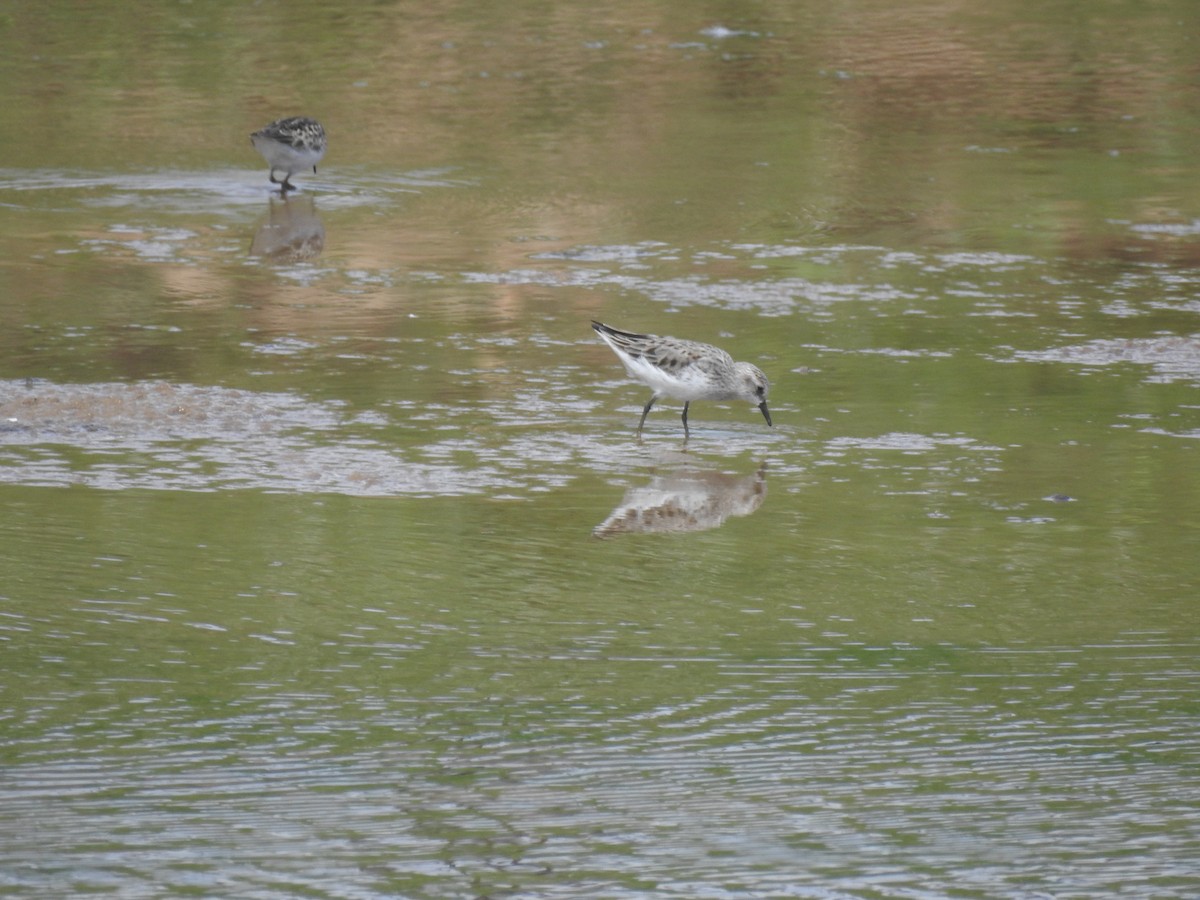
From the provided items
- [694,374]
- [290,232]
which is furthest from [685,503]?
[290,232]

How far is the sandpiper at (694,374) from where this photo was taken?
32.7ft

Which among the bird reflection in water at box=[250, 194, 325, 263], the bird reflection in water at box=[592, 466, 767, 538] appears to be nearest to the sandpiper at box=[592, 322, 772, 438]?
the bird reflection in water at box=[592, 466, 767, 538]

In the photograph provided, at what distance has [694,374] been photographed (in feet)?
32.8

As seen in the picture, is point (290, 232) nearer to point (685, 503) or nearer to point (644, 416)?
point (644, 416)

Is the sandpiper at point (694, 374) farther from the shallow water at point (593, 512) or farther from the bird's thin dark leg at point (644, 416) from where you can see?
the shallow water at point (593, 512)

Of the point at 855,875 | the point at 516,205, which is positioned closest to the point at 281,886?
the point at 855,875

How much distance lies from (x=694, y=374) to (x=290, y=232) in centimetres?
564

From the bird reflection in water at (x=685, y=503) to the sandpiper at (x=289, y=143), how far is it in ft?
25.5

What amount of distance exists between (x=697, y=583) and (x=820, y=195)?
9.05 m

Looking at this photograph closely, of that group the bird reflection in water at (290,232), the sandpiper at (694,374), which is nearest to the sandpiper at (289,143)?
the bird reflection in water at (290,232)

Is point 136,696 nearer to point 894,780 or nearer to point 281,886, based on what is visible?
point 281,886

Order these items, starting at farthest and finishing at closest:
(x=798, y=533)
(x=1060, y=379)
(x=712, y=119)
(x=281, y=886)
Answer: (x=712, y=119), (x=1060, y=379), (x=798, y=533), (x=281, y=886)

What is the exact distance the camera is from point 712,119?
1955cm

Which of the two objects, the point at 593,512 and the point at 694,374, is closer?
the point at 593,512
